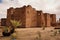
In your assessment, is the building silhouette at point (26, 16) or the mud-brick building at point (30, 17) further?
the mud-brick building at point (30, 17)

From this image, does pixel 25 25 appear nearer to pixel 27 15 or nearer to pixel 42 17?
pixel 27 15

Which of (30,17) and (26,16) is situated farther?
(30,17)

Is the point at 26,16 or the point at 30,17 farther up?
the point at 26,16

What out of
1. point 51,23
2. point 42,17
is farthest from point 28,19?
point 51,23

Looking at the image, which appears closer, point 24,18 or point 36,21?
point 24,18

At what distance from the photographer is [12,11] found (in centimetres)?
3209

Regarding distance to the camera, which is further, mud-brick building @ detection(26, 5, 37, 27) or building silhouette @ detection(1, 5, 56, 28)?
mud-brick building @ detection(26, 5, 37, 27)

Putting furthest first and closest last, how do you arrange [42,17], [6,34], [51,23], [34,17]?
[51,23] → [42,17] → [34,17] → [6,34]

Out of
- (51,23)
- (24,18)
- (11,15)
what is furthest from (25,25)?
(51,23)

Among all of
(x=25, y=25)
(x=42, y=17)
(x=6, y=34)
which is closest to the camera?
(x=6, y=34)

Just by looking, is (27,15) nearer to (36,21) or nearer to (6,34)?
(36,21)

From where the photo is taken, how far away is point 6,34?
13.8 meters

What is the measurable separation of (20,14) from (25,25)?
7.53 ft

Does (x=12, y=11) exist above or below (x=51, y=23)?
above
